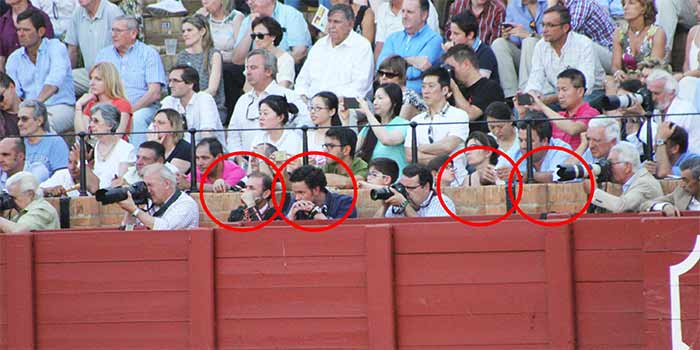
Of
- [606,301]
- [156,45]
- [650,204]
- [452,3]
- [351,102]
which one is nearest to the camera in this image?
[606,301]

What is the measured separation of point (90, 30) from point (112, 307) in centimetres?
549

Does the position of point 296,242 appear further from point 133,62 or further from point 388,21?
point 133,62

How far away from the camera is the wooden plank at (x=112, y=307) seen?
10.1m

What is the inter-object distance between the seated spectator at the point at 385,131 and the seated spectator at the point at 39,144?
2.65 meters

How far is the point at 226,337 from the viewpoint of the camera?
10.0 metres

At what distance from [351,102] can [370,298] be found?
A: 343 cm

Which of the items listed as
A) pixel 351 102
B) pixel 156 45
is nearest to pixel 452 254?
pixel 351 102

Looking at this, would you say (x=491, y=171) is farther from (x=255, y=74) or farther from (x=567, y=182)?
(x=255, y=74)

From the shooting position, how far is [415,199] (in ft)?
36.7

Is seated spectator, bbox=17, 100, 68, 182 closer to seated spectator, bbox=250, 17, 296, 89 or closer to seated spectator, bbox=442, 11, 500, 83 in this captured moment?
seated spectator, bbox=250, 17, 296, 89

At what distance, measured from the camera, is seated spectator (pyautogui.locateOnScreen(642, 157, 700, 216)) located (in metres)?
10.4

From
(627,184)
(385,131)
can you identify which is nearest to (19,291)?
(385,131)

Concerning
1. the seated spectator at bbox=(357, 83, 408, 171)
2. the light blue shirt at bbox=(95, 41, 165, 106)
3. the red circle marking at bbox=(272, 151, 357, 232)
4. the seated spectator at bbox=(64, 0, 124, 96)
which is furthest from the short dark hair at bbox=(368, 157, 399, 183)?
the seated spectator at bbox=(64, 0, 124, 96)

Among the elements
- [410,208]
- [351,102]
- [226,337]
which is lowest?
[226,337]
